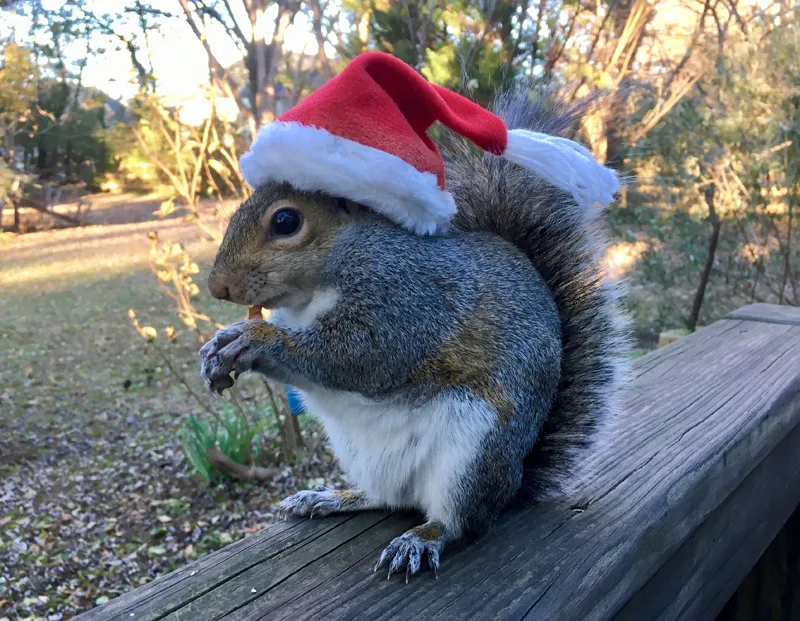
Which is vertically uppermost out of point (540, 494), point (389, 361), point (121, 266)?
point (389, 361)

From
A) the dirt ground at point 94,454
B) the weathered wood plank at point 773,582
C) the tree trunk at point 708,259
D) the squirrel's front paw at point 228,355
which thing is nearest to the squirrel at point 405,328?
the squirrel's front paw at point 228,355

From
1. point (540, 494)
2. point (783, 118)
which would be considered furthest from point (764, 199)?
point (540, 494)

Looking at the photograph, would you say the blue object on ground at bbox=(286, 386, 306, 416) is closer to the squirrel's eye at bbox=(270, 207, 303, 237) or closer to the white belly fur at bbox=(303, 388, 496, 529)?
the white belly fur at bbox=(303, 388, 496, 529)

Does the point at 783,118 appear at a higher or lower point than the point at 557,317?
higher

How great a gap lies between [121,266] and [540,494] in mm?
5734

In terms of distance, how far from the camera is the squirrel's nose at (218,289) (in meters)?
0.85

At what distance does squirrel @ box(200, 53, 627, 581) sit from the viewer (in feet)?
2.57

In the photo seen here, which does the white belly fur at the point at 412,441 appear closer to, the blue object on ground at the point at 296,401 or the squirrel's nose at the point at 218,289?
the blue object on ground at the point at 296,401

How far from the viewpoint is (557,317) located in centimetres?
91

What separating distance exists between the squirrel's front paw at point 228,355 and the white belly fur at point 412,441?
98 mm

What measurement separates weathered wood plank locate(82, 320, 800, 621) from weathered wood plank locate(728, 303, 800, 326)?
0.50 meters

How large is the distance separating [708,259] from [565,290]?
3711 mm

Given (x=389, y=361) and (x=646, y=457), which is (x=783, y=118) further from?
(x=389, y=361)

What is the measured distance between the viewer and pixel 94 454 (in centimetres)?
297
